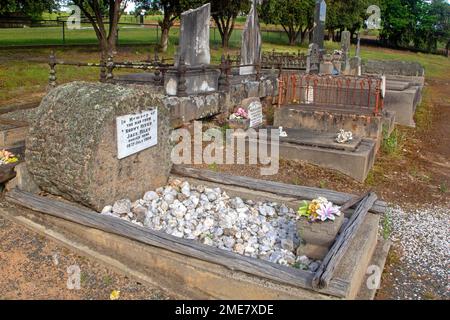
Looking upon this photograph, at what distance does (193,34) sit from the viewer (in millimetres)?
10766

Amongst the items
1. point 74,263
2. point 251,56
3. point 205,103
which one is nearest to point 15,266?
point 74,263

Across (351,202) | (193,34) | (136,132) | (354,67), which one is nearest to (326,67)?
(354,67)

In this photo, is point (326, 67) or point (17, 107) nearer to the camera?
point (17, 107)

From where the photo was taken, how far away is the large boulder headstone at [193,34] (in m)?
10.7

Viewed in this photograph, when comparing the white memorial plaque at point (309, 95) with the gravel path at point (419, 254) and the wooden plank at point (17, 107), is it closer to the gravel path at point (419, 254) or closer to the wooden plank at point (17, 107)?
the gravel path at point (419, 254)

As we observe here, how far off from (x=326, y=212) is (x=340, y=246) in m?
0.42

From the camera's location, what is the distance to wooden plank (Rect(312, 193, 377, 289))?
350cm

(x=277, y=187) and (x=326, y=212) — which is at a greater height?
(x=326, y=212)

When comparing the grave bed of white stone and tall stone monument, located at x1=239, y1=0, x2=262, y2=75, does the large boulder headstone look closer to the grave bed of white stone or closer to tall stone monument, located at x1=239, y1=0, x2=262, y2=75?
tall stone monument, located at x1=239, y1=0, x2=262, y2=75

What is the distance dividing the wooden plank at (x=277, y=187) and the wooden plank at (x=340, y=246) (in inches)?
7.2

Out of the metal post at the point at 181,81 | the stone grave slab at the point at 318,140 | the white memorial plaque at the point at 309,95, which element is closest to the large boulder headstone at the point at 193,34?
the metal post at the point at 181,81

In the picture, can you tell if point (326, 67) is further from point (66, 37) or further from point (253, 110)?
point (66, 37)
